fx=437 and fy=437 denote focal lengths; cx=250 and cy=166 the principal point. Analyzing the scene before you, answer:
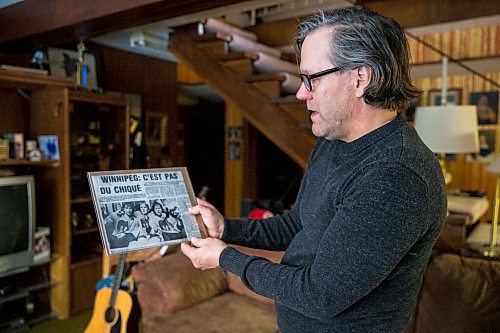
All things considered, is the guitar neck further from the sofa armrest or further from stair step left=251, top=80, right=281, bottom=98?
stair step left=251, top=80, right=281, bottom=98

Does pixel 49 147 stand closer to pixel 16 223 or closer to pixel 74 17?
pixel 16 223

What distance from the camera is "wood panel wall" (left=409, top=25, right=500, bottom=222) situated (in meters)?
3.80

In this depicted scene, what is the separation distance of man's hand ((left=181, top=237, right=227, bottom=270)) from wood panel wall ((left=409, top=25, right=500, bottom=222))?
361 centimetres

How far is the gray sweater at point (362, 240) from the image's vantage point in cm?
77

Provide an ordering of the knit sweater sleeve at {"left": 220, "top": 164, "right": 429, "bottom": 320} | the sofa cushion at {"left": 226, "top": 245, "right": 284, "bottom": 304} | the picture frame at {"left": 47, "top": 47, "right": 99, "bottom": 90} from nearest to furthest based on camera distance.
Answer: the knit sweater sleeve at {"left": 220, "top": 164, "right": 429, "bottom": 320} → the sofa cushion at {"left": 226, "top": 245, "right": 284, "bottom": 304} → the picture frame at {"left": 47, "top": 47, "right": 99, "bottom": 90}

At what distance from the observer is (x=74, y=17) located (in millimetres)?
2621

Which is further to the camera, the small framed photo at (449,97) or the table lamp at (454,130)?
the small framed photo at (449,97)

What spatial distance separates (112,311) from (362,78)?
2.06 meters

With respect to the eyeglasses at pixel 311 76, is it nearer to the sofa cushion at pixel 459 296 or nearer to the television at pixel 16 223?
the sofa cushion at pixel 459 296

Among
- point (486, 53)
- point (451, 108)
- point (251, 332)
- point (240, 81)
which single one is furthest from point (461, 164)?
point (251, 332)

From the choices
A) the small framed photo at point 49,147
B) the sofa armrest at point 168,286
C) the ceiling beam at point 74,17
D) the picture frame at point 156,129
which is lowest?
the sofa armrest at point 168,286

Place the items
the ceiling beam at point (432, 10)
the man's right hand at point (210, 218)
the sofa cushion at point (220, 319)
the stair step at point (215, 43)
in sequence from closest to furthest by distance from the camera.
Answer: the man's right hand at point (210, 218) < the sofa cushion at point (220, 319) < the ceiling beam at point (432, 10) < the stair step at point (215, 43)

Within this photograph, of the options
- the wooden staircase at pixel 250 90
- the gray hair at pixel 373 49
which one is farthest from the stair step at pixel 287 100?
the gray hair at pixel 373 49

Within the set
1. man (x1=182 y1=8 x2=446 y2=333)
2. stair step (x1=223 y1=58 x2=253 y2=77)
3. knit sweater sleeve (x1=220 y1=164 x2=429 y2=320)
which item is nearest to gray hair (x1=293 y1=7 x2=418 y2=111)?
man (x1=182 y1=8 x2=446 y2=333)
